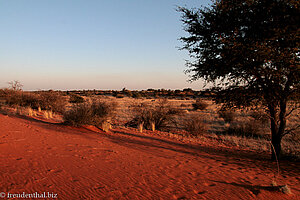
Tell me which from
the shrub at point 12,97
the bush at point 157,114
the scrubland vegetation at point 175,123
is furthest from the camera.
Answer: the shrub at point 12,97

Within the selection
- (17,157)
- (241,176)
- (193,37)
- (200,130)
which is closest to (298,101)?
(241,176)

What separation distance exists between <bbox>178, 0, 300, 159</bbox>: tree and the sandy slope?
8.71 feet

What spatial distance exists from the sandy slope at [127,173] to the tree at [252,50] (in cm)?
266

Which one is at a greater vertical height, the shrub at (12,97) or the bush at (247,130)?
the shrub at (12,97)

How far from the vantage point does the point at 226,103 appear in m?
8.12

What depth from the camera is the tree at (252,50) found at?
6.39m

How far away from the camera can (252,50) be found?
6.58 metres

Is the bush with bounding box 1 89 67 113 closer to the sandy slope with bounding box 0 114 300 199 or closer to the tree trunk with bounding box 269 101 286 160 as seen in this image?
the sandy slope with bounding box 0 114 300 199

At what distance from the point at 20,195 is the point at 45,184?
570 millimetres

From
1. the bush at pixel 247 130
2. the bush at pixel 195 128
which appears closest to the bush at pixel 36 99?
the bush at pixel 195 128

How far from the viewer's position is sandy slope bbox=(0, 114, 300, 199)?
4297 mm

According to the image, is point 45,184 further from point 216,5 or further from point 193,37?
point 216,5

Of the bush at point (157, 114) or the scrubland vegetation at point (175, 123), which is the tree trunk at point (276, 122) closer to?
the scrubland vegetation at point (175, 123)

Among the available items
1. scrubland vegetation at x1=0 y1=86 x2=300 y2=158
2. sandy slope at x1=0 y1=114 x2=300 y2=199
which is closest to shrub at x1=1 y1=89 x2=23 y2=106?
scrubland vegetation at x1=0 y1=86 x2=300 y2=158
